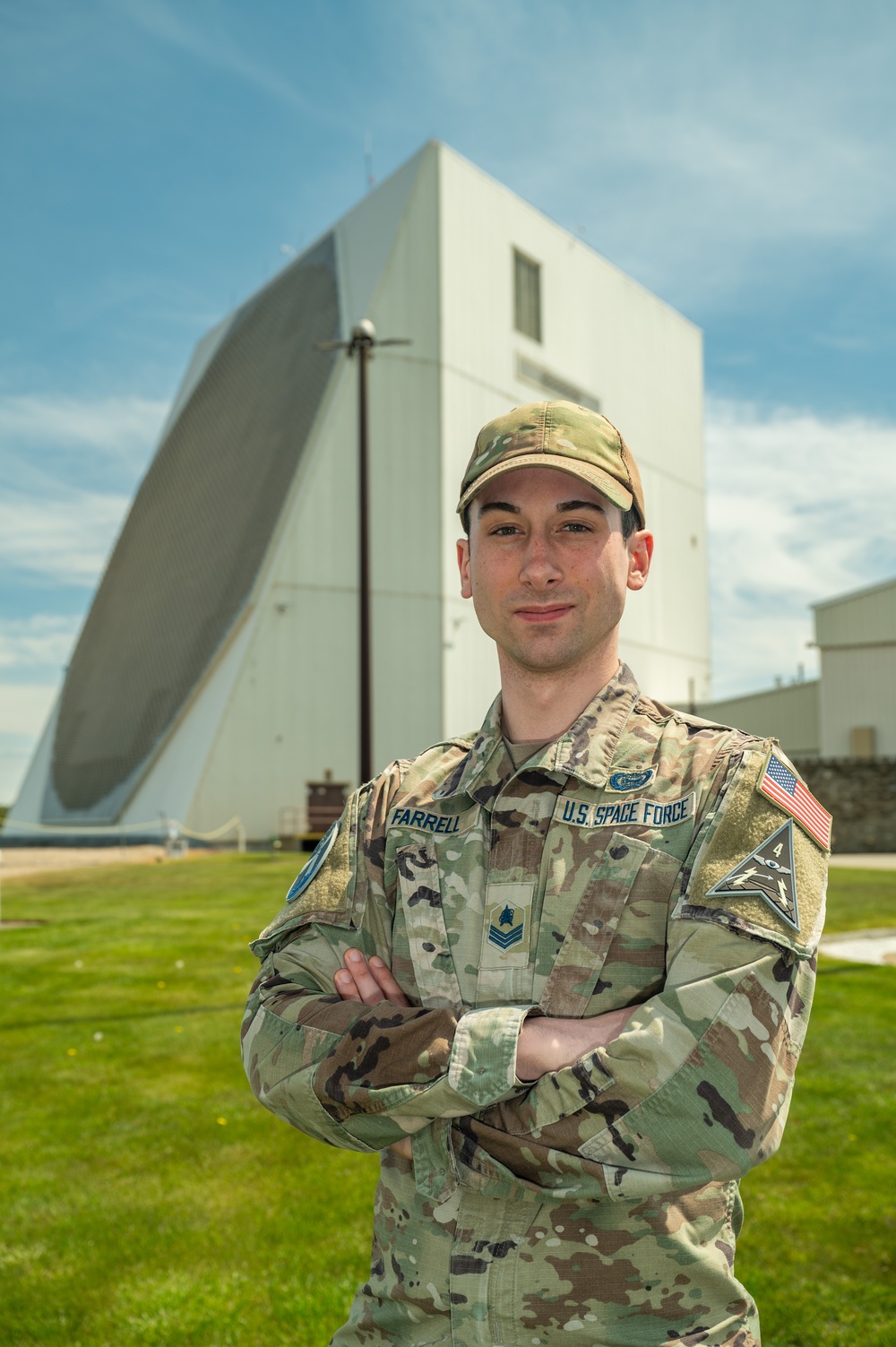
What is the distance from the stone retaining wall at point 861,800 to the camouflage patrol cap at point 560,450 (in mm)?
21455

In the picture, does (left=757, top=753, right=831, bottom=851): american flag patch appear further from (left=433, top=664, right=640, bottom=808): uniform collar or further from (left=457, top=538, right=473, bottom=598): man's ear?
(left=457, top=538, right=473, bottom=598): man's ear

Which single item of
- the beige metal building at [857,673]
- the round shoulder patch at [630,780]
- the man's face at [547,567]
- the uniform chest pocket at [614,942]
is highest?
the beige metal building at [857,673]

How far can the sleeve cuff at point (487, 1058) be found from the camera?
1824mm

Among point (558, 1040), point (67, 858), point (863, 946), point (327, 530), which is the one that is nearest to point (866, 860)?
point (863, 946)

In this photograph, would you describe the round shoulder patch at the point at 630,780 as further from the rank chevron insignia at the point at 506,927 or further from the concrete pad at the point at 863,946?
the concrete pad at the point at 863,946

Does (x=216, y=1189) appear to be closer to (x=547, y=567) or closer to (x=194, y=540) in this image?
(x=547, y=567)

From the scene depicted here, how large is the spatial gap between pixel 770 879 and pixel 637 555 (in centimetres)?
82

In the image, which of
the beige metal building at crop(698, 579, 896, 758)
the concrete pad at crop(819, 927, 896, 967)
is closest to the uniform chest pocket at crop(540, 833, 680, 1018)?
the concrete pad at crop(819, 927, 896, 967)

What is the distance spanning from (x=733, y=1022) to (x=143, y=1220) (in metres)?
3.29

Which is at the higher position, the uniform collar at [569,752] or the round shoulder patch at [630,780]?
the uniform collar at [569,752]

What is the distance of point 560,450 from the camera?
2160 millimetres

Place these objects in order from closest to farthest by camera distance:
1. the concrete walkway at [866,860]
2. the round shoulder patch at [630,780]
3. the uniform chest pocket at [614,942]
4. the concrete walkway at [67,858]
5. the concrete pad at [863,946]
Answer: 1. the uniform chest pocket at [614,942]
2. the round shoulder patch at [630,780]
3. the concrete pad at [863,946]
4. the concrete walkway at [866,860]
5. the concrete walkway at [67,858]

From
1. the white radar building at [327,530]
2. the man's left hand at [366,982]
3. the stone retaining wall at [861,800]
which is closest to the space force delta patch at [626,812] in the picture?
the man's left hand at [366,982]

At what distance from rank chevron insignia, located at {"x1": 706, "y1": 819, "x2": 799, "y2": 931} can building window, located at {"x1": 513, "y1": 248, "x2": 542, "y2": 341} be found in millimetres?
31134
